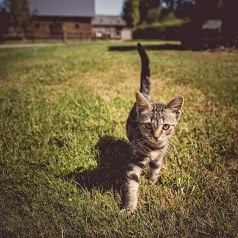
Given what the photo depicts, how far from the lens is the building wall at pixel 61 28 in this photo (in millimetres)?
41750

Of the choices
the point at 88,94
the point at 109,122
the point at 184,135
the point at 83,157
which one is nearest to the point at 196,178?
the point at 184,135

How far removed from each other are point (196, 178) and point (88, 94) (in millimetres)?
3751

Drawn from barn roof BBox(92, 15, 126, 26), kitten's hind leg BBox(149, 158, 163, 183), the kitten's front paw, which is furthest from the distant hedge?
the kitten's front paw

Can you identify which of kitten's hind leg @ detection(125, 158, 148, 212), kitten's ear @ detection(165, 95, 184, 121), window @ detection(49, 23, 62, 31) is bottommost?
kitten's hind leg @ detection(125, 158, 148, 212)

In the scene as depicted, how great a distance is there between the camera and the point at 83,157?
9.46 ft

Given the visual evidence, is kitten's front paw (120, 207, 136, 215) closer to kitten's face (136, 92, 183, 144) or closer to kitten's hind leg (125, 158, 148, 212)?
kitten's hind leg (125, 158, 148, 212)

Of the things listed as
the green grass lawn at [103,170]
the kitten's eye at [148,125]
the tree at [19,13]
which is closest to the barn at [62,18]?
the tree at [19,13]

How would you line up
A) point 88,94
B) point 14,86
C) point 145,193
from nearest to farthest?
point 145,193, point 88,94, point 14,86

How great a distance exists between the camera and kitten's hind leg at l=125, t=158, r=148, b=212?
6.87 feet

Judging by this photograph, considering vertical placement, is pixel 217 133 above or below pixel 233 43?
below

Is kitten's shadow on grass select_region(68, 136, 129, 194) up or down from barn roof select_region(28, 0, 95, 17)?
down

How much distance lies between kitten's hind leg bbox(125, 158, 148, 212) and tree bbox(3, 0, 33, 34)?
1660 inches

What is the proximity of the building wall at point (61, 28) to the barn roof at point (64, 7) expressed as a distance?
2.82 feet

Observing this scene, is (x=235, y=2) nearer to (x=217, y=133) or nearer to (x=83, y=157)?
(x=217, y=133)
